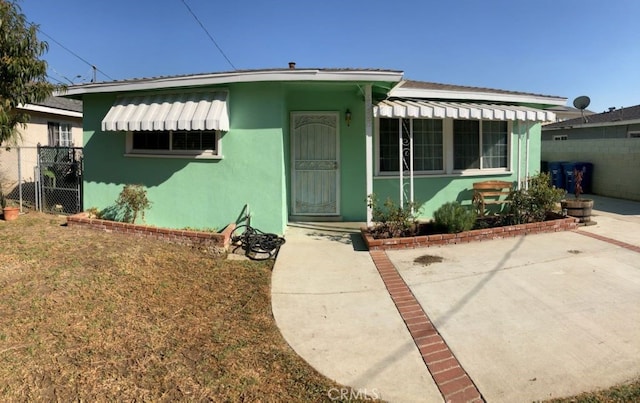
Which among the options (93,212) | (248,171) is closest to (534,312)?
(248,171)

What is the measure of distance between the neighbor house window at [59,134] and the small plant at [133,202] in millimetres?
9294

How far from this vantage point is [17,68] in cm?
782

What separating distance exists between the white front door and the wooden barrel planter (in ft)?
17.7

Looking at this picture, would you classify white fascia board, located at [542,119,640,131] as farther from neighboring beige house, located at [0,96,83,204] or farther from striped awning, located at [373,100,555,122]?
neighboring beige house, located at [0,96,83,204]

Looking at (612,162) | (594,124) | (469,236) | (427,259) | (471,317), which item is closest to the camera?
Result: (471,317)

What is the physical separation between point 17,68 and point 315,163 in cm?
629

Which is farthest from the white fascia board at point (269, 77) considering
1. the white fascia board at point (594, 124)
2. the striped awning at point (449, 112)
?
the white fascia board at point (594, 124)

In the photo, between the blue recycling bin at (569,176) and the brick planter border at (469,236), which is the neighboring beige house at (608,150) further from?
the brick planter border at (469,236)

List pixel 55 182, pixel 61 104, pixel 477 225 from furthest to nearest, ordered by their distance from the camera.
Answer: pixel 61 104
pixel 55 182
pixel 477 225

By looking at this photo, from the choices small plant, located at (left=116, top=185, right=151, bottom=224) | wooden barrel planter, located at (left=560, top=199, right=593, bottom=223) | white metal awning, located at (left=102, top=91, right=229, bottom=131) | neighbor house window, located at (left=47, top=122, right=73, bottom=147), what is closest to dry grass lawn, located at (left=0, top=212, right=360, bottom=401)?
small plant, located at (left=116, top=185, right=151, bottom=224)

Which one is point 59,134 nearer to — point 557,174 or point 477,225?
point 477,225

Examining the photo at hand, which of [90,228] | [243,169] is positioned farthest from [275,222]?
[90,228]

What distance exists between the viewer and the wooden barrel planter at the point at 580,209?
9094 millimetres

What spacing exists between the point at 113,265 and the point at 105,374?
9.29 feet
